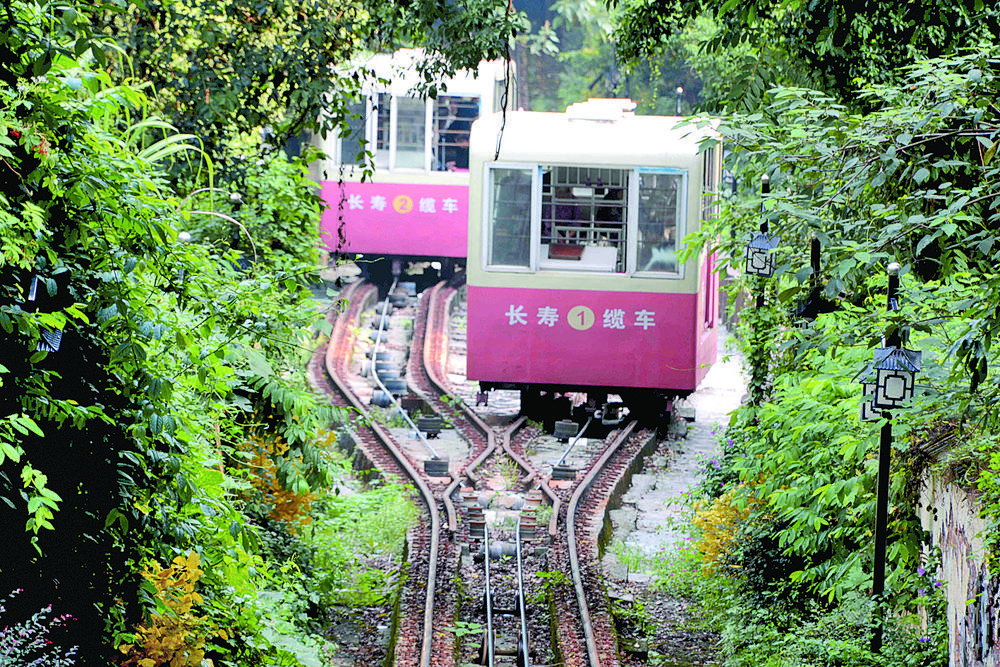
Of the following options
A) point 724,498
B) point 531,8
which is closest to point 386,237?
point 724,498

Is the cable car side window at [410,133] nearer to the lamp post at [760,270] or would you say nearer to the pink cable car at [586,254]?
the pink cable car at [586,254]

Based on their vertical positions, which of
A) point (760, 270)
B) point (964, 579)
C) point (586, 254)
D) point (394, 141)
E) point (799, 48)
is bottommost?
point (964, 579)

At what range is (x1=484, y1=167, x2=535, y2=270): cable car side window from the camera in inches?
524

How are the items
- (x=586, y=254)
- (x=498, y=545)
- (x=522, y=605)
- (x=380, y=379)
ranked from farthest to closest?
(x=380, y=379), (x=586, y=254), (x=498, y=545), (x=522, y=605)

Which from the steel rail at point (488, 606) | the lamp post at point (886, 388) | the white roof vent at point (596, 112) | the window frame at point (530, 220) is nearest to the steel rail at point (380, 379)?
the window frame at point (530, 220)

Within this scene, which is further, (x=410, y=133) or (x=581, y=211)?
(x=410, y=133)

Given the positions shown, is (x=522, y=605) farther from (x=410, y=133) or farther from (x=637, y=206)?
(x=410, y=133)

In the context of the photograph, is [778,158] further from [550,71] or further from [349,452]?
[550,71]

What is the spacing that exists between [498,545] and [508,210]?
4251mm

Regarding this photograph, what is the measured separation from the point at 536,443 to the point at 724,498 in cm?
412

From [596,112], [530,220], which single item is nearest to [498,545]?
[530,220]

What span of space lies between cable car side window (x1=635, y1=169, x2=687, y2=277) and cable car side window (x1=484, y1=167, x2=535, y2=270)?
3.87ft

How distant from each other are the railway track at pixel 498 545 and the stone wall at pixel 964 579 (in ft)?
8.34

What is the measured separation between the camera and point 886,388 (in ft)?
19.9
